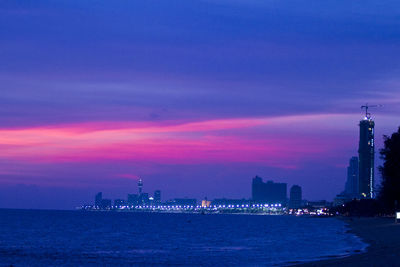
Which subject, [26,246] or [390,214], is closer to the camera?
[26,246]

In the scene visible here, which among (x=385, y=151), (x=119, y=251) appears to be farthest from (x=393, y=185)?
(x=119, y=251)

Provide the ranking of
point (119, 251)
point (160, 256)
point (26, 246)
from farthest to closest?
point (26, 246) < point (119, 251) < point (160, 256)

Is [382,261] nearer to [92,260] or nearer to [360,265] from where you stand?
[360,265]

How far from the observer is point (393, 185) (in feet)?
354

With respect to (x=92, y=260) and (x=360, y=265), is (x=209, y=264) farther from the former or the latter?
(x=360, y=265)

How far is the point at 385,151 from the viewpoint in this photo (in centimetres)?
10988

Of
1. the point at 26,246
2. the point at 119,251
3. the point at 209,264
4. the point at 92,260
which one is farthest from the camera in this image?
the point at 26,246

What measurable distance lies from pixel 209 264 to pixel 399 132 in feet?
200

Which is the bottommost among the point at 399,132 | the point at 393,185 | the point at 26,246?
the point at 26,246

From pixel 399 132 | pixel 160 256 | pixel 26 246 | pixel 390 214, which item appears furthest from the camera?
pixel 390 214

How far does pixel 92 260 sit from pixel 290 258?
17.5 metres

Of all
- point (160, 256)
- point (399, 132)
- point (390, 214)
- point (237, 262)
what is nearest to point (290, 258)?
point (237, 262)

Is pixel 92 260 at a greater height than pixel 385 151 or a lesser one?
lesser

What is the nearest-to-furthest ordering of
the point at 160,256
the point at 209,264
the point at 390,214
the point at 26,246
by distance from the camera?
1. the point at 209,264
2. the point at 160,256
3. the point at 26,246
4. the point at 390,214
